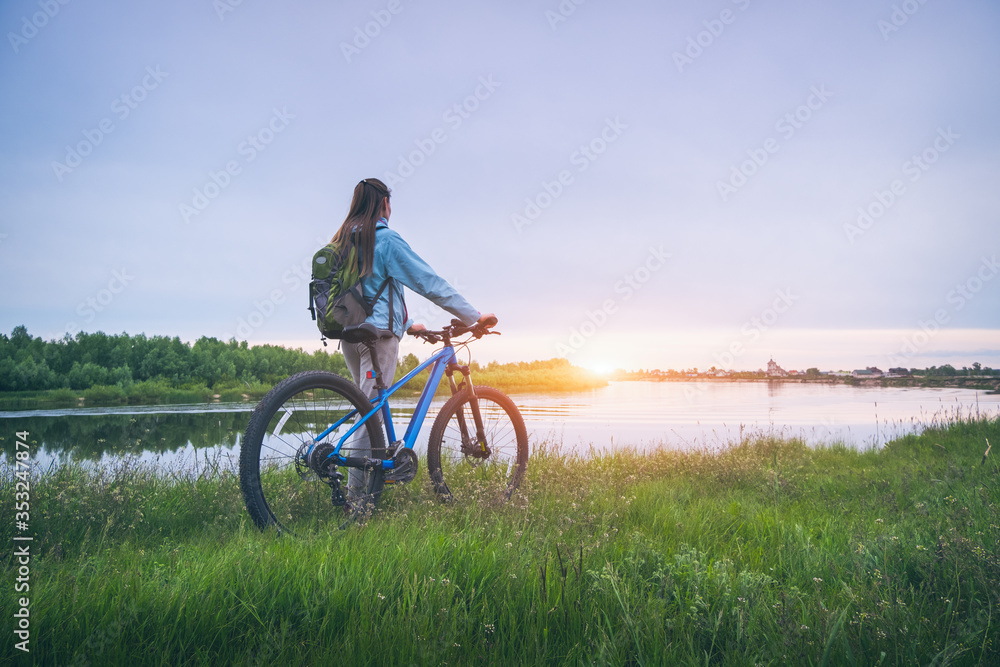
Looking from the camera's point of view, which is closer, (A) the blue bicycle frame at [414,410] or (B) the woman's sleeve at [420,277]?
(A) the blue bicycle frame at [414,410]

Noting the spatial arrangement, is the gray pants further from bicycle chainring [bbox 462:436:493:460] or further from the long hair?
bicycle chainring [bbox 462:436:493:460]

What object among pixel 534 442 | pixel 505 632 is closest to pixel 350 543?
pixel 505 632

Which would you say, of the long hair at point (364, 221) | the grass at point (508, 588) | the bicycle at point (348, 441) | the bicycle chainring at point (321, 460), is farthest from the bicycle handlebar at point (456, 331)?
the grass at point (508, 588)

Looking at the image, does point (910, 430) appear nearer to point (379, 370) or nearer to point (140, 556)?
point (379, 370)

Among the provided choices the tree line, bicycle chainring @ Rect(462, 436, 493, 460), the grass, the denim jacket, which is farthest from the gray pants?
the tree line

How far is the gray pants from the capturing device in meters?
3.80

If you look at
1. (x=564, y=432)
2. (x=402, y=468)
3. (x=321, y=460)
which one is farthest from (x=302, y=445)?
(x=564, y=432)

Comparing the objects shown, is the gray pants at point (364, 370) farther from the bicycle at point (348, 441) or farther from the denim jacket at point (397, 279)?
the denim jacket at point (397, 279)

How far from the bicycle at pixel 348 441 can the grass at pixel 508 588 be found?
10.9 inches

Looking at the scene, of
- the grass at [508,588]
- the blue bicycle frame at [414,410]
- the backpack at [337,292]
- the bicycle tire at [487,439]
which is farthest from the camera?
the bicycle tire at [487,439]

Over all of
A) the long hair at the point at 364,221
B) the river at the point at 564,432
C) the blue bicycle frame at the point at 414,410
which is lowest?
the river at the point at 564,432

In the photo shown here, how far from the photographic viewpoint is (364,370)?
4.01 metres

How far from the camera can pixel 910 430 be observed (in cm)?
964

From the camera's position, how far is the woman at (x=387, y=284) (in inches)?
154
